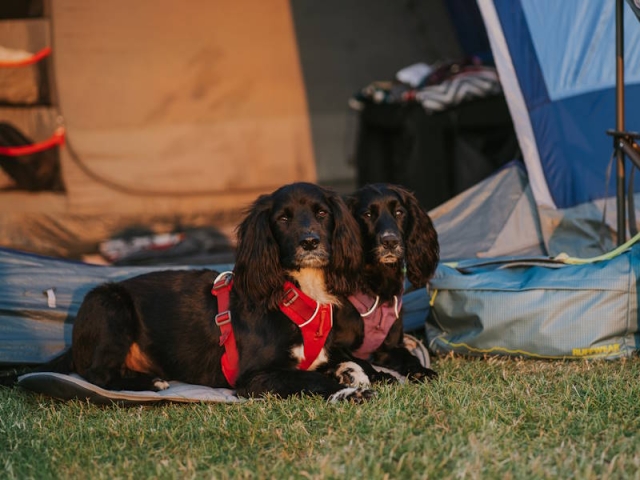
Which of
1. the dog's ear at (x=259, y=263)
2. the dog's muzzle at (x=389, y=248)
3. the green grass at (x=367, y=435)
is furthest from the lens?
the dog's muzzle at (x=389, y=248)

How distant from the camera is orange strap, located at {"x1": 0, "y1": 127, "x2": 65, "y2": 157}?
20.7ft

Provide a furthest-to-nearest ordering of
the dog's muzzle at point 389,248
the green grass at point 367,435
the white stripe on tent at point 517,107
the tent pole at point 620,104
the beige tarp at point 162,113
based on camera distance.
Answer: the beige tarp at point 162,113 → the white stripe on tent at point 517,107 → the tent pole at point 620,104 → the dog's muzzle at point 389,248 → the green grass at point 367,435

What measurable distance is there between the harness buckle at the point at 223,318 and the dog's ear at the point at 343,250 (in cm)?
43

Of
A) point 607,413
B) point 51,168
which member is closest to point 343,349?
point 607,413

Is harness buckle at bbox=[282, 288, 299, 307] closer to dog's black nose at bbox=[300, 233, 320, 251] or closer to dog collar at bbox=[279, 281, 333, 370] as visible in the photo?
dog collar at bbox=[279, 281, 333, 370]

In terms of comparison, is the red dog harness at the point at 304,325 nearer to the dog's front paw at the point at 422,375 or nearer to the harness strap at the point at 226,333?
the harness strap at the point at 226,333

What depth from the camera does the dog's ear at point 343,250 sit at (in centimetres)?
340

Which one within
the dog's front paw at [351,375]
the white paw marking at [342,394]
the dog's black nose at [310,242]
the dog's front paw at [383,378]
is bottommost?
the dog's front paw at [383,378]

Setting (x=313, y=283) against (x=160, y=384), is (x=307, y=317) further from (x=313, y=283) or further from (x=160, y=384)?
(x=160, y=384)

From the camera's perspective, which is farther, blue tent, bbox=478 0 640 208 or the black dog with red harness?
blue tent, bbox=478 0 640 208

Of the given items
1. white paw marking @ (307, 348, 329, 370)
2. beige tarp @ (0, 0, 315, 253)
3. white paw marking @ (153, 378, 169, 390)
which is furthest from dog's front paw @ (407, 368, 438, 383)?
beige tarp @ (0, 0, 315, 253)

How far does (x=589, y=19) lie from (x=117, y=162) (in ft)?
12.4

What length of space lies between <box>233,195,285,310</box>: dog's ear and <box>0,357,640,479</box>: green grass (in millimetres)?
432

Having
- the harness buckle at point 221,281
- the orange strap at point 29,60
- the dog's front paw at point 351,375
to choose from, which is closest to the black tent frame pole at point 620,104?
the dog's front paw at point 351,375
